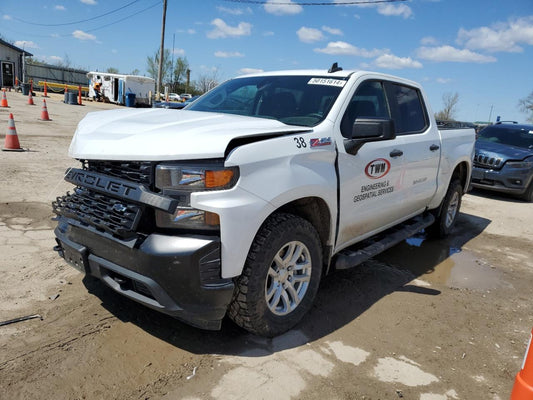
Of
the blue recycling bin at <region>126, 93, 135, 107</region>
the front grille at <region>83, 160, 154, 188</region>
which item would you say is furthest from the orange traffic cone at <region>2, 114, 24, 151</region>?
the blue recycling bin at <region>126, 93, 135, 107</region>

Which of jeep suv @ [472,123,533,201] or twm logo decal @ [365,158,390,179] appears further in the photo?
jeep suv @ [472,123,533,201]

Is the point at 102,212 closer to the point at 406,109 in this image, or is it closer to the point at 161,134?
the point at 161,134

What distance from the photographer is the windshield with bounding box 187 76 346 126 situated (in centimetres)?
337

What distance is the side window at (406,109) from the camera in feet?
13.7

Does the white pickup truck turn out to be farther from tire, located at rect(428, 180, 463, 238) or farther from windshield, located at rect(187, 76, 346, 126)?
tire, located at rect(428, 180, 463, 238)

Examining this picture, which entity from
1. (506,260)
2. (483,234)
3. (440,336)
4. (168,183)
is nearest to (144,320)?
(168,183)

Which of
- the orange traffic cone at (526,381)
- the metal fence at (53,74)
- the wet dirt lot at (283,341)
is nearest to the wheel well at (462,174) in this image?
the wet dirt lot at (283,341)

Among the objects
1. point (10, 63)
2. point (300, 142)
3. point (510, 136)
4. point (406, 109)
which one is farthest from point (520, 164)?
point (10, 63)

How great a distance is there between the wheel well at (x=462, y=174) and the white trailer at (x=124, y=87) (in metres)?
30.6

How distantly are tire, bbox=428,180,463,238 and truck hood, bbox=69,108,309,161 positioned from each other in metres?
3.41

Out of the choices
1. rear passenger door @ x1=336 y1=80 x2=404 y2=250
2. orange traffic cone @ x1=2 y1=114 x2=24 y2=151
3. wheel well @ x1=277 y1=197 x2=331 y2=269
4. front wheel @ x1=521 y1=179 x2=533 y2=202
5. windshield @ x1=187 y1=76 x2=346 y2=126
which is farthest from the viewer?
front wheel @ x1=521 y1=179 x2=533 y2=202

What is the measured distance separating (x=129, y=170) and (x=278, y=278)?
1202 mm

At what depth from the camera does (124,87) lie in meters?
34.1

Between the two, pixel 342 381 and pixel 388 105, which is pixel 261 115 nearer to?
pixel 388 105
